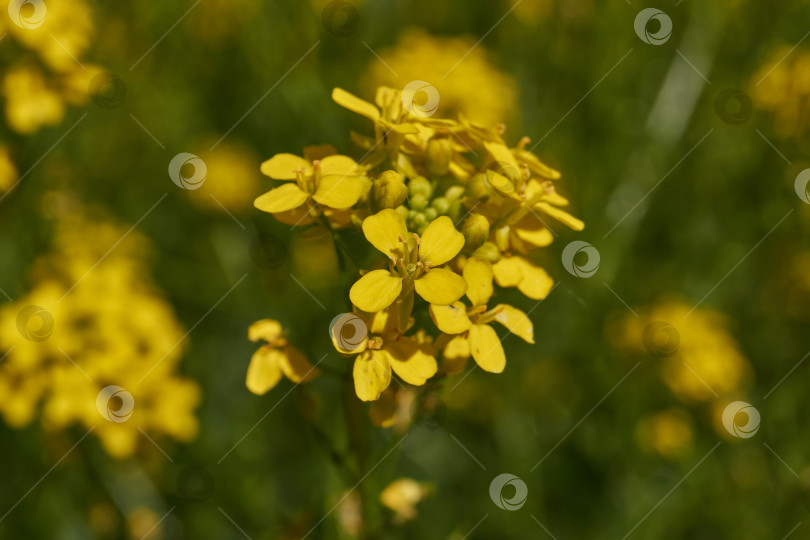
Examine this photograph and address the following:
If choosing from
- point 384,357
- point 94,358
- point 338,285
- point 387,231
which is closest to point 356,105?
point 387,231

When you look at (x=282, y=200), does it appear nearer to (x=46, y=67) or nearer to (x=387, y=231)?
(x=387, y=231)

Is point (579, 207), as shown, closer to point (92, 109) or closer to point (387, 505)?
point (387, 505)

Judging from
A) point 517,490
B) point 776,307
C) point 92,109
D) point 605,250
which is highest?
point 776,307

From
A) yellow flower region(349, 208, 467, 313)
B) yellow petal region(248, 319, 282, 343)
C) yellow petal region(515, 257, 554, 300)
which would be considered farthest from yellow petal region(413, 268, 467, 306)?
yellow petal region(248, 319, 282, 343)

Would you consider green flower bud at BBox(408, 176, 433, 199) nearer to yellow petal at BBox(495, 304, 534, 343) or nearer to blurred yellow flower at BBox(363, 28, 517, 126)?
yellow petal at BBox(495, 304, 534, 343)

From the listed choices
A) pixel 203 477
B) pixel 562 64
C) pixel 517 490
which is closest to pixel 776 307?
pixel 562 64

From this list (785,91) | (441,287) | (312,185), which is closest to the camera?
(441,287)
